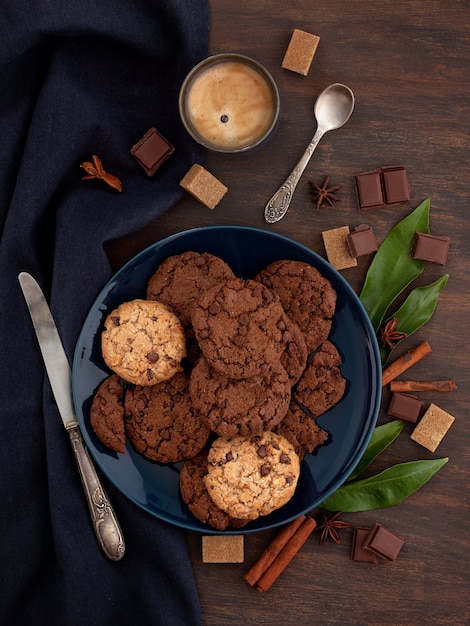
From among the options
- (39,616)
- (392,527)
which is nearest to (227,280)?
(392,527)

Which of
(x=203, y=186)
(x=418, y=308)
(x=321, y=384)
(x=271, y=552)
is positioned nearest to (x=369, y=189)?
(x=418, y=308)

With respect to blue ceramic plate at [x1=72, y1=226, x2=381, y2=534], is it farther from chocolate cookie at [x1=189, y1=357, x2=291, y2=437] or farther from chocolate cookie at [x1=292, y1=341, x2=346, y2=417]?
chocolate cookie at [x1=189, y1=357, x2=291, y2=437]

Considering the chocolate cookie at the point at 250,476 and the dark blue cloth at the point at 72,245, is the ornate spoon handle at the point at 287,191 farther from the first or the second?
the chocolate cookie at the point at 250,476

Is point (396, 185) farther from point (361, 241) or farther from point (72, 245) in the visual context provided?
point (72, 245)

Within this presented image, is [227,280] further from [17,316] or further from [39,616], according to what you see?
[39,616]

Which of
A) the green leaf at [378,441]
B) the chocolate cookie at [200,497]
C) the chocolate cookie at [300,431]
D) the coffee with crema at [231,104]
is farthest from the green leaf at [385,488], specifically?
the coffee with crema at [231,104]

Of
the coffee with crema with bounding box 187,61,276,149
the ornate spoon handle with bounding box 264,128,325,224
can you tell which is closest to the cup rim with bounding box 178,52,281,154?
the coffee with crema with bounding box 187,61,276,149

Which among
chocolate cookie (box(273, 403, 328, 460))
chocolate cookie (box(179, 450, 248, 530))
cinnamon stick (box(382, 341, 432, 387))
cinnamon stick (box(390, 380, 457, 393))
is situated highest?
cinnamon stick (box(382, 341, 432, 387))
